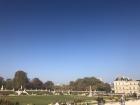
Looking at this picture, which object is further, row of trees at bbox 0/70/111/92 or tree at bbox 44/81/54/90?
tree at bbox 44/81/54/90

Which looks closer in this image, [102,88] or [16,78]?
[16,78]

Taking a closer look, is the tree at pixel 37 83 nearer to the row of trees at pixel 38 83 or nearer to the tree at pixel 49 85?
the row of trees at pixel 38 83

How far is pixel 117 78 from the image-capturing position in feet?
538

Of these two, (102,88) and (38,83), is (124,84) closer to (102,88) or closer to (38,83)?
(102,88)

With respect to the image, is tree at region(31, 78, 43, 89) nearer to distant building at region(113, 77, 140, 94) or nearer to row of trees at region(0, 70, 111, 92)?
row of trees at region(0, 70, 111, 92)

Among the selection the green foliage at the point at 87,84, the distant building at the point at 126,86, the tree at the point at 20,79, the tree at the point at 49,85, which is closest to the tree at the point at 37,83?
the tree at the point at 49,85

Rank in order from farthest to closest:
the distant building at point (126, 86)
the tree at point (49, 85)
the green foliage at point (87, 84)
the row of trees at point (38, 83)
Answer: the distant building at point (126, 86)
the tree at point (49, 85)
the green foliage at point (87, 84)
the row of trees at point (38, 83)

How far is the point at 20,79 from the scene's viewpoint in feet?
356

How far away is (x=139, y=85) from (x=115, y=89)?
12.8 m

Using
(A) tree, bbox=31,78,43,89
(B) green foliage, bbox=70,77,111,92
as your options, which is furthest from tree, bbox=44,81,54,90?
(B) green foliage, bbox=70,77,111,92

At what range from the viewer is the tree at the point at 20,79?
107938 millimetres

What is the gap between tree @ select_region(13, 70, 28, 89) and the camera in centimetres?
10794

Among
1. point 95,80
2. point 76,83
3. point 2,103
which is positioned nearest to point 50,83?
point 76,83

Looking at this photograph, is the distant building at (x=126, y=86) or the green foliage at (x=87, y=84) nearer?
the green foliage at (x=87, y=84)
